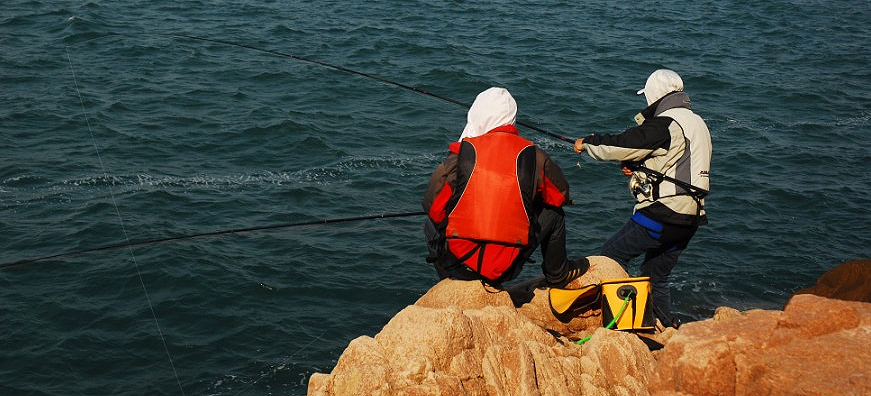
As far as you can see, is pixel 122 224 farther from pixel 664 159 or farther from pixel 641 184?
pixel 664 159

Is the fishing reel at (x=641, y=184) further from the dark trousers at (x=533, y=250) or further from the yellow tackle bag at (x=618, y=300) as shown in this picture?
the dark trousers at (x=533, y=250)

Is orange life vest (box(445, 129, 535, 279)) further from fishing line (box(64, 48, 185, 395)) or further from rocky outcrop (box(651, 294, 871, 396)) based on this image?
fishing line (box(64, 48, 185, 395))

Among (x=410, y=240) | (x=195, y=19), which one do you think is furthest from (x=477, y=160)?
(x=195, y=19)

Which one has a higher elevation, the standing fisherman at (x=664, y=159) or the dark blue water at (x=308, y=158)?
the standing fisherman at (x=664, y=159)

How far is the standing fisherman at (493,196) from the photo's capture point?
5.73 metres

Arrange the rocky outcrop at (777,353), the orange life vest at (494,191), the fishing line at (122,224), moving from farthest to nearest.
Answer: the fishing line at (122,224)
the orange life vest at (494,191)
the rocky outcrop at (777,353)

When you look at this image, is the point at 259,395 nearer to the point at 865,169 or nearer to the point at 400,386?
the point at 400,386

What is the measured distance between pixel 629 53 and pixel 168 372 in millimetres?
13435

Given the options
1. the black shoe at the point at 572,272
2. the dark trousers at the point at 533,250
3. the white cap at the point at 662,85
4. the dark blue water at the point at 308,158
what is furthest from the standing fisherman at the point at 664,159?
the dark blue water at the point at 308,158

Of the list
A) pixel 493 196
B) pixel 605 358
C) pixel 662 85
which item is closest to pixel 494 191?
pixel 493 196

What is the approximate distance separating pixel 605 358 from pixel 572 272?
4.12 ft

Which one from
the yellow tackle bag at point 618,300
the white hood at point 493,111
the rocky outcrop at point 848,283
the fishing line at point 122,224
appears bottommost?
the fishing line at point 122,224

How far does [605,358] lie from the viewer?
539 cm

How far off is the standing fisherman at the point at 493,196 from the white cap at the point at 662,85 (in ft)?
3.97
